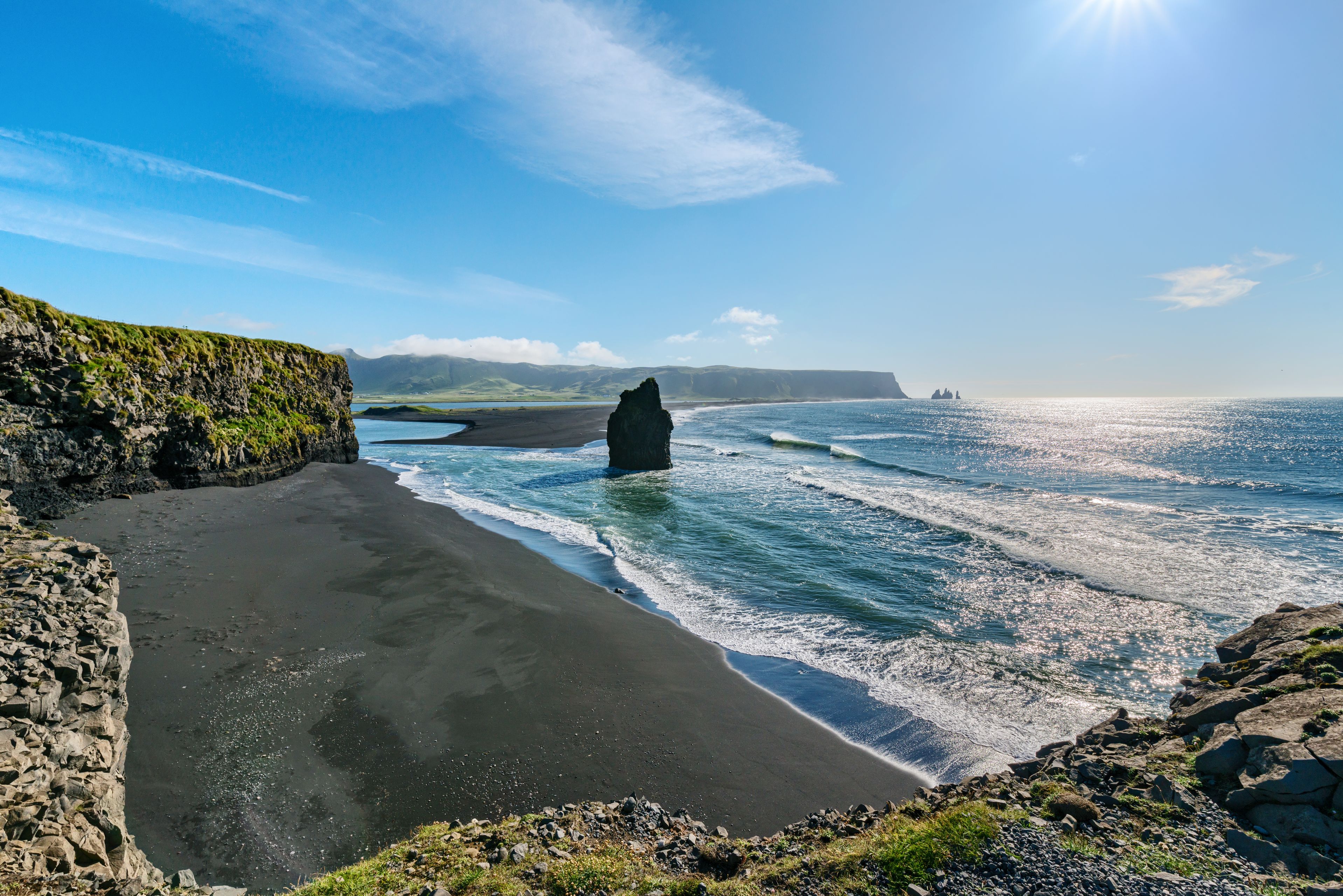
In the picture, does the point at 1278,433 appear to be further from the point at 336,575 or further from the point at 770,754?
the point at 336,575

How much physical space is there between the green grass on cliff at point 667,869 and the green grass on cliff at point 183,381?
79.1 feet

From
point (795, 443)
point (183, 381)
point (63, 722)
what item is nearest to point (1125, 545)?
point (63, 722)

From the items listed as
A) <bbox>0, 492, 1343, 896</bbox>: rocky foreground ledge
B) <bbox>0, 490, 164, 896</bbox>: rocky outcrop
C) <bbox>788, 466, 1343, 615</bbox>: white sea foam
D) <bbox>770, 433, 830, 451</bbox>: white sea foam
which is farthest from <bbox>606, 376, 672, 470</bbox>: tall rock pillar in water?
<bbox>0, 492, 1343, 896</bbox>: rocky foreground ledge

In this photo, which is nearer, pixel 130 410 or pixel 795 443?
pixel 130 410

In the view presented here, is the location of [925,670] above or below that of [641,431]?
below

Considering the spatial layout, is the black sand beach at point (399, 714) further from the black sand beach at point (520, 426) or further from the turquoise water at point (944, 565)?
the black sand beach at point (520, 426)

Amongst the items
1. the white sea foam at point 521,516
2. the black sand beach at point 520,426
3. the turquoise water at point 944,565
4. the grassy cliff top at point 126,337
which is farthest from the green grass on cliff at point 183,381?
the black sand beach at point 520,426

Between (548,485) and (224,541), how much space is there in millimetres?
20311

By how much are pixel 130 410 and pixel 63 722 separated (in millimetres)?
22849

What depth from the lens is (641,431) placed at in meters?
43.4

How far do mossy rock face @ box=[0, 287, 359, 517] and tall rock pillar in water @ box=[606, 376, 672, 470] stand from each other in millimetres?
23441

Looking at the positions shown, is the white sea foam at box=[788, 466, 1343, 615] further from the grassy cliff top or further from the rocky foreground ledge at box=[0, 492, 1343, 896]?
the grassy cliff top

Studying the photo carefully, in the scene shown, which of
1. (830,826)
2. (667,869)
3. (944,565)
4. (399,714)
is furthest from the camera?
(944,565)

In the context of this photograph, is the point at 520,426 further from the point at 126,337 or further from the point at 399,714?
the point at 399,714
